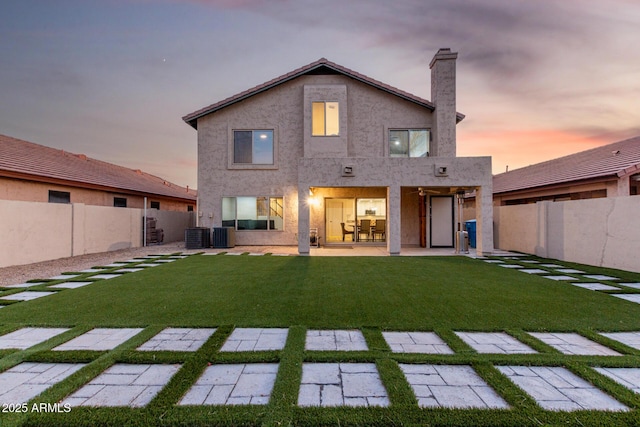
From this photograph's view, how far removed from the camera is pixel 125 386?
7.31 feet

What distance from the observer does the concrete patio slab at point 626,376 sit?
7.33 feet

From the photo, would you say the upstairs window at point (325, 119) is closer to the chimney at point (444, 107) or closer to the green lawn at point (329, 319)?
the chimney at point (444, 107)

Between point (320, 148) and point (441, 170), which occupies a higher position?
point (320, 148)

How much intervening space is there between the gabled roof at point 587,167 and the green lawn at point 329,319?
607 centimetres

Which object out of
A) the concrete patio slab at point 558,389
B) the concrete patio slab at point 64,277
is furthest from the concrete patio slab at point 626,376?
the concrete patio slab at point 64,277

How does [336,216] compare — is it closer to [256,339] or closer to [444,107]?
[444,107]

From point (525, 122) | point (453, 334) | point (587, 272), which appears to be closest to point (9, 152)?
point (453, 334)

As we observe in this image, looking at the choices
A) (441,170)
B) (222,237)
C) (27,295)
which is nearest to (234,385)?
(27,295)

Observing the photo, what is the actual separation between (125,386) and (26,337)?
6.44ft

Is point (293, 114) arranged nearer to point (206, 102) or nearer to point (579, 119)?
point (206, 102)

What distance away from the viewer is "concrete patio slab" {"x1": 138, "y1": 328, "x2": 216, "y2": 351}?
2.89m

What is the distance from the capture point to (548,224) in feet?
31.6

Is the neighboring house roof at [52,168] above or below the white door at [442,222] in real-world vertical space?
above

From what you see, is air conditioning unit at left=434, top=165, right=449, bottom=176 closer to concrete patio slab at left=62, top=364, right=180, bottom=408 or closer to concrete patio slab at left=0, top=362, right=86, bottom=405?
concrete patio slab at left=62, top=364, right=180, bottom=408
